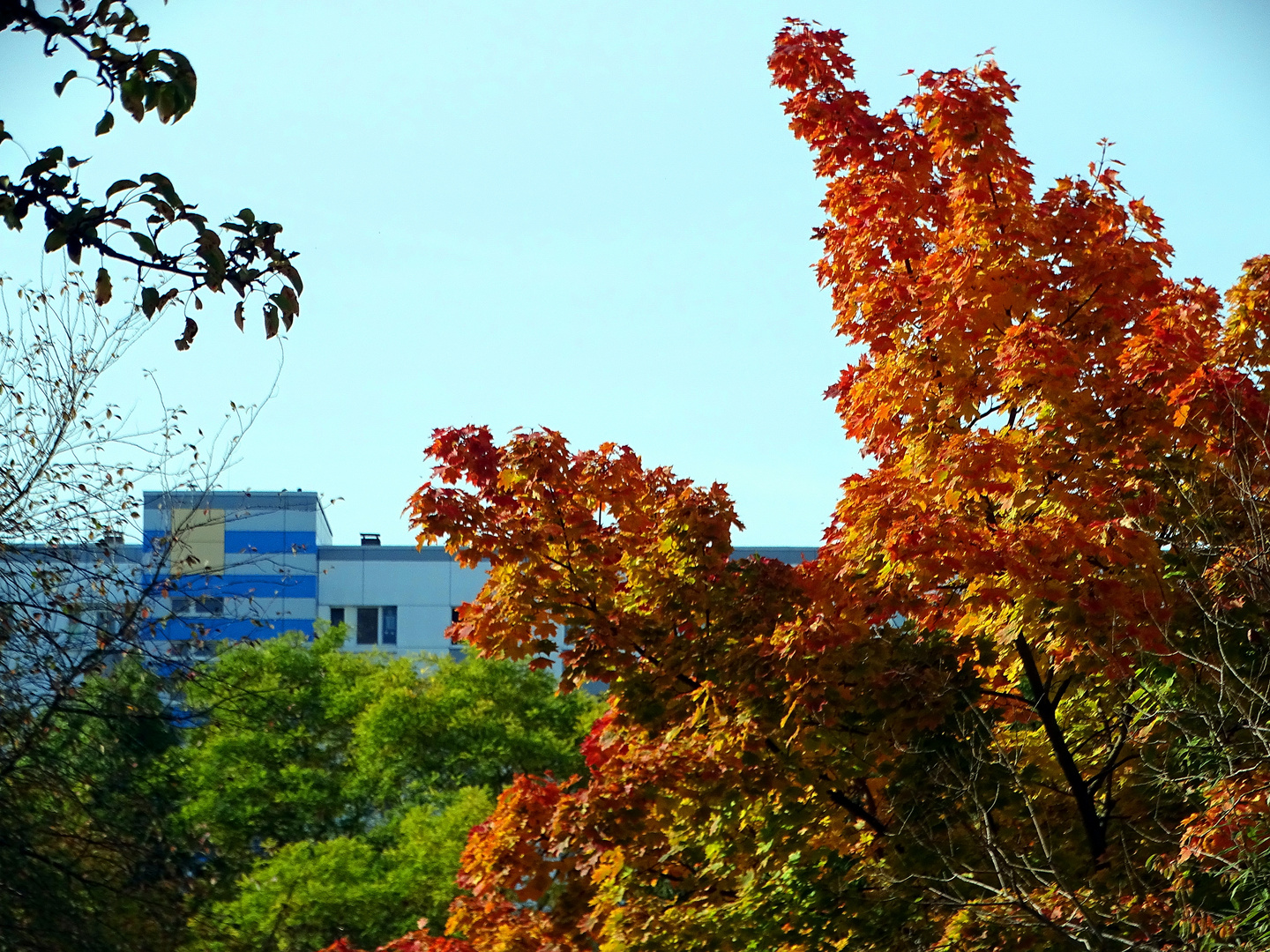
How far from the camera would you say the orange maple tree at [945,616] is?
8.02 meters

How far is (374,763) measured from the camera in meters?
31.3

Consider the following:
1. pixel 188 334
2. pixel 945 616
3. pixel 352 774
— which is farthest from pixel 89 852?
pixel 352 774

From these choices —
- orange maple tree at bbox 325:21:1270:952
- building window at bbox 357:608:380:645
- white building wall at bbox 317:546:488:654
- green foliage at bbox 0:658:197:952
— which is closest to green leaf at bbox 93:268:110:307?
green foliage at bbox 0:658:197:952

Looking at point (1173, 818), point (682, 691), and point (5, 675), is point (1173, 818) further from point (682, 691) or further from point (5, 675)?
point (5, 675)

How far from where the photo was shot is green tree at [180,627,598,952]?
25.8 metres

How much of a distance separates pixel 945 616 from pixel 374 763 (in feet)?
78.1

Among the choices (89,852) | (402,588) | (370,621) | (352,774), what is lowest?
(89,852)

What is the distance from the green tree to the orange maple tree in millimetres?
16631

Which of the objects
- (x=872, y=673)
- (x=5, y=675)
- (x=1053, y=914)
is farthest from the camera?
(x=872, y=673)

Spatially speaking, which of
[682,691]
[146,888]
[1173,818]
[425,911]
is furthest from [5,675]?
[425,911]

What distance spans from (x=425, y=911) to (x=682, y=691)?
17.5 metres

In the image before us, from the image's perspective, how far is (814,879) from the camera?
28.8 ft

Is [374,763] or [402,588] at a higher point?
[402,588]

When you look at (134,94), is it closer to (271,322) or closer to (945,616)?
(271,322)
